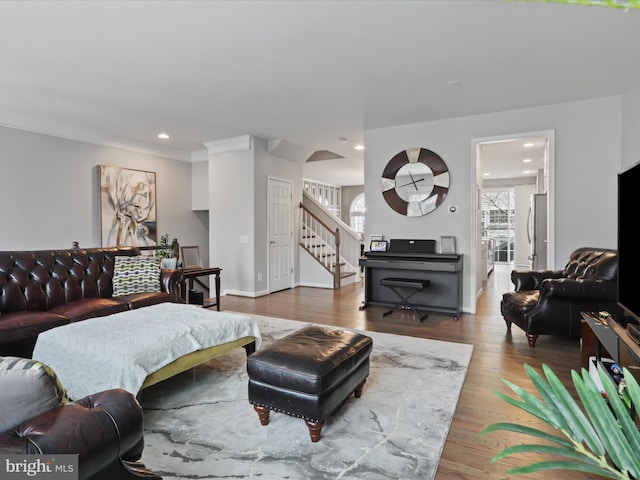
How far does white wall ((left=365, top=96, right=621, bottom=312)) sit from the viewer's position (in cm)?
418

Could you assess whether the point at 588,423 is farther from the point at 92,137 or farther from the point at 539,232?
the point at 92,137

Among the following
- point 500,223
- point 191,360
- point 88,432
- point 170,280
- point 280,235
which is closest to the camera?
point 88,432

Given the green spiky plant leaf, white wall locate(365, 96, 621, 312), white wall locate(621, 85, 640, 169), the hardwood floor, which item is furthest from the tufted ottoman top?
white wall locate(621, 85, 640, 169)

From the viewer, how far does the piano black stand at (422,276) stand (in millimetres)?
4676

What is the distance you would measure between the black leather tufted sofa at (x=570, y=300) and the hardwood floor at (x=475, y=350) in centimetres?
22

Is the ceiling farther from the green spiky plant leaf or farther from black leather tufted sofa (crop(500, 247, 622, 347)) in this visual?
the green spiky plant leaf

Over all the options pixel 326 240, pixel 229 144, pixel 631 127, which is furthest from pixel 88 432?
pixel 326 240

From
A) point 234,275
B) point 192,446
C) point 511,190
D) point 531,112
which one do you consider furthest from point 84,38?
point 511,190

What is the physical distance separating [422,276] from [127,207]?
489 centimetres

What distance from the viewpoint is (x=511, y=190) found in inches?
412

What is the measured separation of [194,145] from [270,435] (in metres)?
5.81

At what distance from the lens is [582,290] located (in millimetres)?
3199

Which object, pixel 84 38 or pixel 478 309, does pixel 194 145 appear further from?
pixel 478 309

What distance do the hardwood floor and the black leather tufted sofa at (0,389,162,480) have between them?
53.5 inches
